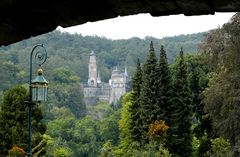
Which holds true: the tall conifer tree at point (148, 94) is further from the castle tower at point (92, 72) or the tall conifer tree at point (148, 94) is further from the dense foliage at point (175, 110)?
the castle tower at point (92, 72)

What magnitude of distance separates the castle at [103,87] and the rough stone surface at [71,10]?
4948 inches

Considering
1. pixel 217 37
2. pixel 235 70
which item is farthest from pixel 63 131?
pixel 235 70

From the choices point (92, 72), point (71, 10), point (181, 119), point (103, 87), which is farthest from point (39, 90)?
point (92, 72)

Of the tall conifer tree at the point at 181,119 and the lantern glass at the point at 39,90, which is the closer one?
the lantern glass at the point at 39,90

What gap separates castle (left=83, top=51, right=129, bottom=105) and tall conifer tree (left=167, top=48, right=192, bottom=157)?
95.4 metres

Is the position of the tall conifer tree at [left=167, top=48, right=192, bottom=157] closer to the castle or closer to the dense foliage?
the dense foliage

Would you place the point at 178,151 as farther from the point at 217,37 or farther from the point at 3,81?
the point at 3,81

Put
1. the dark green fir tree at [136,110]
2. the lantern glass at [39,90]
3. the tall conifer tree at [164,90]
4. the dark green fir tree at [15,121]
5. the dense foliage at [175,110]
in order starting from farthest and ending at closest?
the dark green fir tree at [136,110]
the tall conifer tree at [164,90]
the dense foliage at [175,110]
the dark green fir tree at [15,121]
the lantern glass at [39,90]

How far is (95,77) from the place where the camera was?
147500 millimetres

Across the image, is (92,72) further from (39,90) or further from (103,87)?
(39,90)

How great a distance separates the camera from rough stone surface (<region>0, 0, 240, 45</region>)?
289cm

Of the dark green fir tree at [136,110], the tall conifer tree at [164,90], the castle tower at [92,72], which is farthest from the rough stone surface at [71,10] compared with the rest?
the castle tower at [92,72]

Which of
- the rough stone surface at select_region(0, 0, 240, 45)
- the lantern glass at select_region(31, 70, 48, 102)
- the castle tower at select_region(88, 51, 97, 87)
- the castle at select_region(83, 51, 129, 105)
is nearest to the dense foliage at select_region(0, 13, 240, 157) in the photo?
the lantern glass at select_region(31, 70, 48, 102)

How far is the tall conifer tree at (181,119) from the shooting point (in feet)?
106
